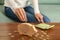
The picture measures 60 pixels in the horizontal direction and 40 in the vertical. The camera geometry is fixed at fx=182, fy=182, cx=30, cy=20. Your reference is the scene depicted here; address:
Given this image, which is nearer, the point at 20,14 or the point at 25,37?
the point at 25,37

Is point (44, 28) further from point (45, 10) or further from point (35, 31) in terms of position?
point (45, 10)

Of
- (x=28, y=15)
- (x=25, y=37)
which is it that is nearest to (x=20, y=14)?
(x=28, y=15)

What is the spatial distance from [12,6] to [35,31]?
78 cm

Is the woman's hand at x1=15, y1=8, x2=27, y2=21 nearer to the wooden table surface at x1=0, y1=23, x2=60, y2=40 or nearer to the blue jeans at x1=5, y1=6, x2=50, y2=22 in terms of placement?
the blue jeans at x1=5, y1=6, x2=50, y2=22

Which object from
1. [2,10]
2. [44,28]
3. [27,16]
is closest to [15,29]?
[44,28]

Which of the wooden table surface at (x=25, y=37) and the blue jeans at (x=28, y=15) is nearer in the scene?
the wooden table surface at (x=25, y=37)

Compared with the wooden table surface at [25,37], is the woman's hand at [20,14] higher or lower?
lower

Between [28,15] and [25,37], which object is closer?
[25,37]

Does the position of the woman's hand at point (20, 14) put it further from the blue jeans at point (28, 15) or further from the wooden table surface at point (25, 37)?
the wooden table surface at point (25, 37)

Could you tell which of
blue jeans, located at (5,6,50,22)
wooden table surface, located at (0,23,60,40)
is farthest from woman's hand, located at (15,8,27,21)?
wooden table surface, located at (0,23,60,40)

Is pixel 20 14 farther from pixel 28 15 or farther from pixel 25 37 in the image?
pixel 25 37

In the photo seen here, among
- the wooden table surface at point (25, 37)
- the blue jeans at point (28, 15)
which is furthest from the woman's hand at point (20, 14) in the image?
the wooden table surface at point (25, 37)

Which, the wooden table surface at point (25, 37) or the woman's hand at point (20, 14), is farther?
the woman's hand at point (20, 14)

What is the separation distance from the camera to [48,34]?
46.2 inches
